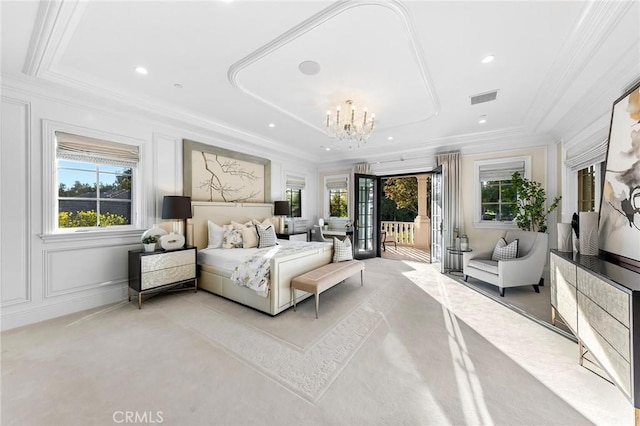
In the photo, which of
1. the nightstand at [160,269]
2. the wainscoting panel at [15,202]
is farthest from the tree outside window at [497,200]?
the wainscoting panel at [15,202]

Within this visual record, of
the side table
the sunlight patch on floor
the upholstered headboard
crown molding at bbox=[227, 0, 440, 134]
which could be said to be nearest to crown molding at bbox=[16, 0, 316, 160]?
crown molding at bbox=[227, 0, 440, 134]

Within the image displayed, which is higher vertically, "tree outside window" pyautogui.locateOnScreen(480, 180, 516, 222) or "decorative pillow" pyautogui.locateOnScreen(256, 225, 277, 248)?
"tree outside window" pyautogui.locateOnScreen(480, 180, 516, 222)

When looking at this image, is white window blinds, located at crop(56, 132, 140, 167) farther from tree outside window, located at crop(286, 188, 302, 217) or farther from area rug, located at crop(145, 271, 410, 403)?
tree outside window, located at crop(286, 188, 302, 217)

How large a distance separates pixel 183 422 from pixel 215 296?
225 cm

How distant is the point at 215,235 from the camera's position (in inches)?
169

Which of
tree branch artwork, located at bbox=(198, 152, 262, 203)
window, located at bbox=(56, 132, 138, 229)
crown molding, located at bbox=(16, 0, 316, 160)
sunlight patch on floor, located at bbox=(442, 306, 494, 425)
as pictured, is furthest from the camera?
tree branch artwork, located at bbox=(198, 152, 262, 203)

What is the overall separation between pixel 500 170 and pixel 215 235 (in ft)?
18.6

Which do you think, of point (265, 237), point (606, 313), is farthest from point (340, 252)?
point (606, 313)

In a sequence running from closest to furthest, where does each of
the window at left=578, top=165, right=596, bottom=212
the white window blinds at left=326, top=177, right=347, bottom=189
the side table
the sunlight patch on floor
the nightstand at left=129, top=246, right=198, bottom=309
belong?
the sunlight patch on floor < the nightstand at left=129, top=246, right=198, bottom=309 < the window at left=578, top=165, right=596, bottom=212 < the side table < the white window blinds at left=326, top=177, right=347, bottom=189

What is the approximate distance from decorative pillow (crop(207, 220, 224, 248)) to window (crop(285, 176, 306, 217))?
242 centimetres

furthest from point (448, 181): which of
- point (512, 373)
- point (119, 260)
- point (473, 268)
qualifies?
point (119, 260)

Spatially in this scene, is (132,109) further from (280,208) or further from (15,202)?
(280,208)

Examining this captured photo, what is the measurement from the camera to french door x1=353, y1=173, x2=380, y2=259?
651cm

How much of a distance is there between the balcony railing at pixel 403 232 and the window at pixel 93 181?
7.55 metres
